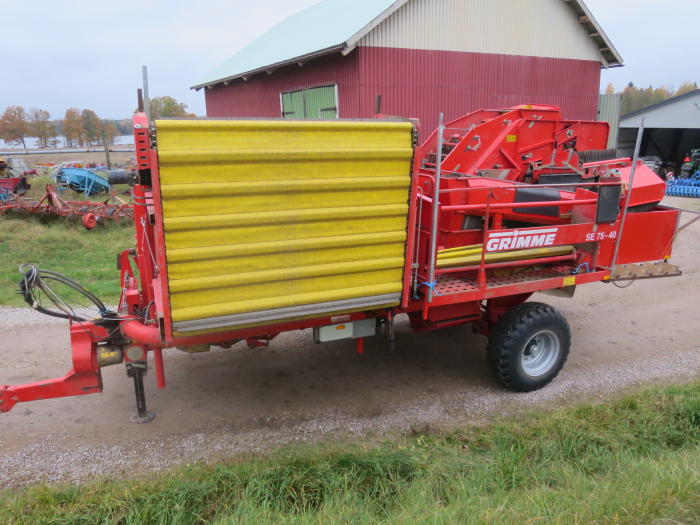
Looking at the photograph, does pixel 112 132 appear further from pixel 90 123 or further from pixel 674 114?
pixel 674 114

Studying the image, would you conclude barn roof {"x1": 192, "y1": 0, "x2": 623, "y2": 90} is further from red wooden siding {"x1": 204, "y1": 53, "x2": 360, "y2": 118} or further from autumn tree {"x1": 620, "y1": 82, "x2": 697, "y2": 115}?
autumn tree {"x1": 620, "y1": 82, "x2": 697, "y2": 115}

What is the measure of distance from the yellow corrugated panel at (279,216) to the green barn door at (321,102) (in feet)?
34.5

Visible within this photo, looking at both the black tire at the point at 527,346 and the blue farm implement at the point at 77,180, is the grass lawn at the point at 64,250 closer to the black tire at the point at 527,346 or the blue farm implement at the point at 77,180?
the blue farm implement at the point at 77,180

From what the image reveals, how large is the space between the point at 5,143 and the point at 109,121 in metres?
10.6

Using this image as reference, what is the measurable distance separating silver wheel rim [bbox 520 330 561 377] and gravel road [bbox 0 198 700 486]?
0.76 ft

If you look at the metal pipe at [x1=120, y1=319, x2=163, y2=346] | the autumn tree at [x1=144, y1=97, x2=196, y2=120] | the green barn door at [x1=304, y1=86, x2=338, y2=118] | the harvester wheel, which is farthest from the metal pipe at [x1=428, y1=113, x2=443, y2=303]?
the autumn tree at [x1=144, y1=97, x2=196, y2=120]

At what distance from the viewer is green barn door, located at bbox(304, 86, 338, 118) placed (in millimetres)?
13648

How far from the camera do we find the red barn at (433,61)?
12727 millimetres

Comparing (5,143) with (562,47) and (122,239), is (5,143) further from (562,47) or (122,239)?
(562,47)

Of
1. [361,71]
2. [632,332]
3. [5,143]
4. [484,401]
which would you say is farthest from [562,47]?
[5,143]

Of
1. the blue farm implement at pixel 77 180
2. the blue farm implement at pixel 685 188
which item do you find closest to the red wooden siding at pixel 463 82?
the blue farm implement at pixel 685 188

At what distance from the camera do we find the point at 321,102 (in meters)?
14.1

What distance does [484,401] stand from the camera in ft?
15.9

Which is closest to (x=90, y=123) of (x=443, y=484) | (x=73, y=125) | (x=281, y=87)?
(x=73, y=125)
